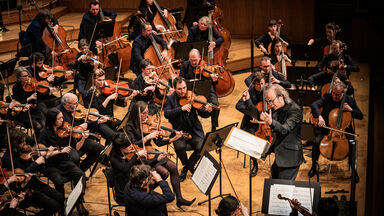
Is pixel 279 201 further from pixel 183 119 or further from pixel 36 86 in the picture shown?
pixel 36 86

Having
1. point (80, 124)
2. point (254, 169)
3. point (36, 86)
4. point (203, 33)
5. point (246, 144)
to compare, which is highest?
point (203, 33)

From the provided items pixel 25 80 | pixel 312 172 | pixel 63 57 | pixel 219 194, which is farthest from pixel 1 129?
pixel 312 172

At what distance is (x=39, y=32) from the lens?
7.15 meters

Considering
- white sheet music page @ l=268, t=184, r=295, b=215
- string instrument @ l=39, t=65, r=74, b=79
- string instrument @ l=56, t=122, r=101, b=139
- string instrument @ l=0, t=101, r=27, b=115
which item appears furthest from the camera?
string instrument @ l=39, t=65, r=74, b=79

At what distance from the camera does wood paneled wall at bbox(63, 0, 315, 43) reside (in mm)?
9906

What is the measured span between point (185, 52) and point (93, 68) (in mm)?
1451

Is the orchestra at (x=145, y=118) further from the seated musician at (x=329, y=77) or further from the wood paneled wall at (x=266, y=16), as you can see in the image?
the wood paneled wall at (x=266, y=16)

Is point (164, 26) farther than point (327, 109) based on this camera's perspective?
Yes

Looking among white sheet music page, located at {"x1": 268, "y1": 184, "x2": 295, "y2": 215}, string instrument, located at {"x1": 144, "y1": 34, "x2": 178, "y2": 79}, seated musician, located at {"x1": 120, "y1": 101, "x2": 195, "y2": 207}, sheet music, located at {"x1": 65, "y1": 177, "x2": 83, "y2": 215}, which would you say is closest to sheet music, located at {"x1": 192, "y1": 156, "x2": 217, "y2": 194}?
white sheet music page, located at {"x1": 268, "y1": 184, "x2": 295, "y2": 215}

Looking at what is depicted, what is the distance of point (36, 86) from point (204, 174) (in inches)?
126

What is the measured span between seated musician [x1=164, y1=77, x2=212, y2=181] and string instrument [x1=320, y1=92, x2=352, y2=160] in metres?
1.45

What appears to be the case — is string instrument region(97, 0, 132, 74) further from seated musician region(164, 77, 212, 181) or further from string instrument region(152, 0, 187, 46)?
seated musician region(164, 77, 212, 181)

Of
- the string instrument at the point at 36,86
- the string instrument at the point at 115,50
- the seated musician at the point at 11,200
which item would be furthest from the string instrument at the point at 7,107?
the string instrument at the point at 115,50

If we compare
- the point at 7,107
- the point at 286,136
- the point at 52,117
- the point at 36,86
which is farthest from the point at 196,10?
the point at 286,136
